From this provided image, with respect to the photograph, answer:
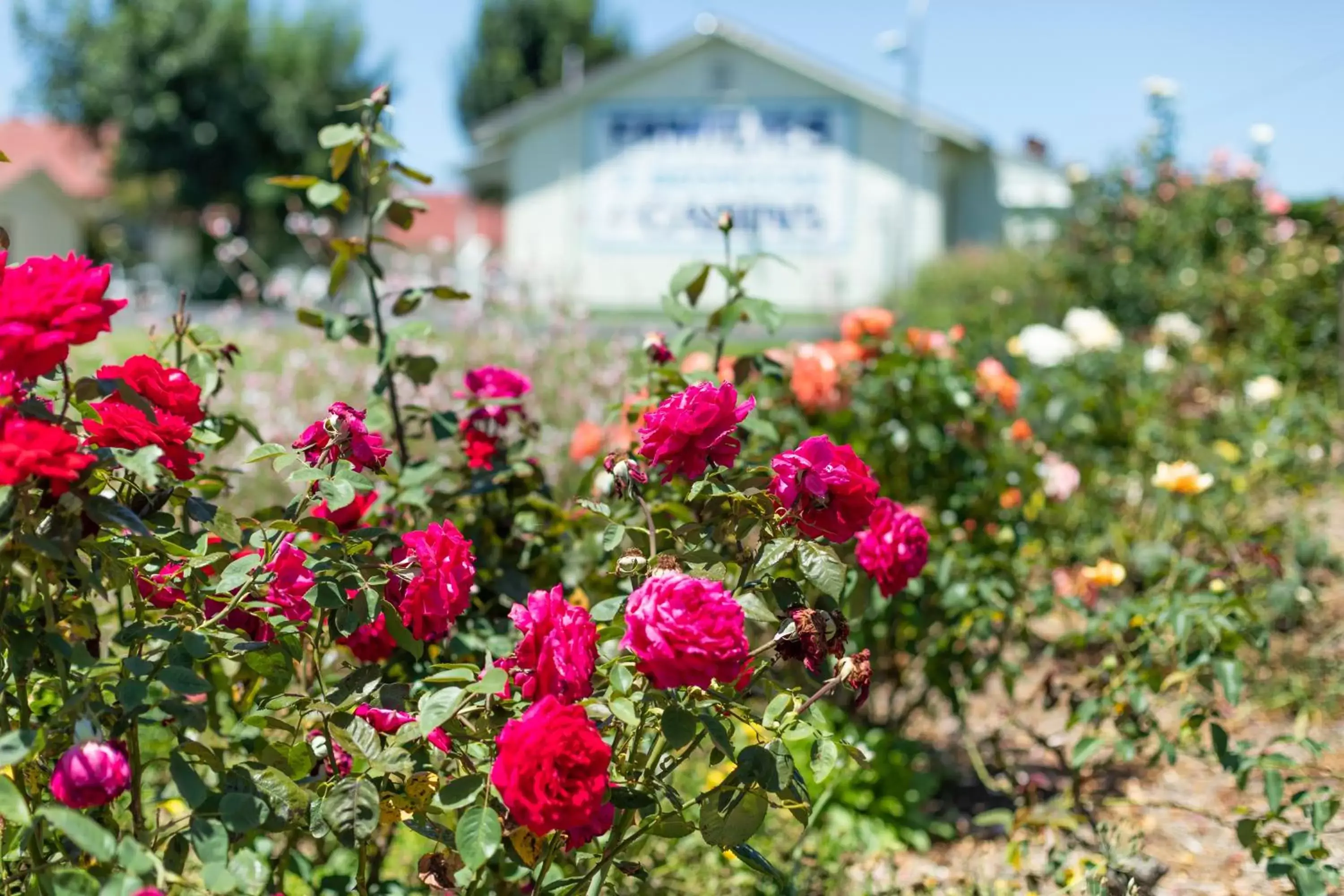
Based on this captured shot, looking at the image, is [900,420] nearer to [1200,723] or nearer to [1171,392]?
[1200,723]

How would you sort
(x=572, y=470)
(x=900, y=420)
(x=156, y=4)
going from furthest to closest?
(x=156, y=4), (x=572, y=470), (x=900, y=420)

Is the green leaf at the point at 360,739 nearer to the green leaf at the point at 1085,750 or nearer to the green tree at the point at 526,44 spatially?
the green leaf at the point at 1085,750

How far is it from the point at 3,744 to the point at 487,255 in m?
4.48

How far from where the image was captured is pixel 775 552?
50.5 inches

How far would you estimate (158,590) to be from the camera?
1.41 metres

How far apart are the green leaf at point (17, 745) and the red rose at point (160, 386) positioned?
0.38 metres

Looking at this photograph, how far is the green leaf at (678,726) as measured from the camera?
1174 mm

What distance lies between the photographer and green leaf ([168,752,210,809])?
1083 mm

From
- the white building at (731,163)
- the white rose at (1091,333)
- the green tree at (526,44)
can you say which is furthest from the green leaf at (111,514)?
the green tree at (526,44)

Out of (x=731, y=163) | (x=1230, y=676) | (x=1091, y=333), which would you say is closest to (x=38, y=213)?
(x=731, y=163)

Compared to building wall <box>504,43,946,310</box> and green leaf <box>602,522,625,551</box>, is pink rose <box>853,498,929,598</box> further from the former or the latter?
building wall <box>504,43,946,310</box>

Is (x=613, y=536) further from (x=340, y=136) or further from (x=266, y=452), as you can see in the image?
(x=340, y=136)

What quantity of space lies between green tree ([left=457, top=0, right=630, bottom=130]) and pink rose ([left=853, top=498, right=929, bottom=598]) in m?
42.5

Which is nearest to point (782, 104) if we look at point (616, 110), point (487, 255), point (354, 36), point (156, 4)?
point (616, 110)
